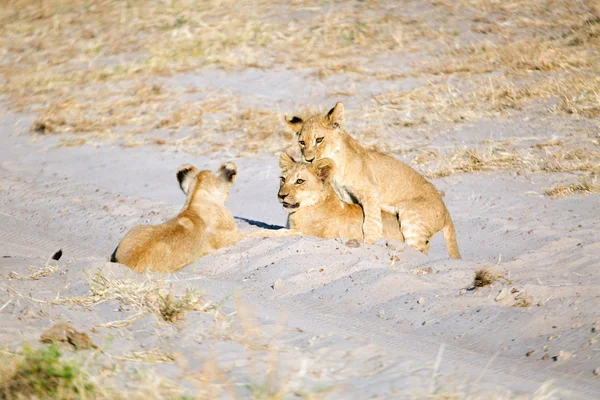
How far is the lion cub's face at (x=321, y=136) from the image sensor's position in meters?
8.36

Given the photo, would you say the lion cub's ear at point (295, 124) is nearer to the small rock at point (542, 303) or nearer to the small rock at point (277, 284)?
the small rock at point (277, 284)

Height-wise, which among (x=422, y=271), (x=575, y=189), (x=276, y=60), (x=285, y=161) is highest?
(x=285, y=161)

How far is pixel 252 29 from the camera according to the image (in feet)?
55.9

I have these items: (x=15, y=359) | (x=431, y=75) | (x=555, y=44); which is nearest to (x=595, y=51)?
(x=555, y=44)

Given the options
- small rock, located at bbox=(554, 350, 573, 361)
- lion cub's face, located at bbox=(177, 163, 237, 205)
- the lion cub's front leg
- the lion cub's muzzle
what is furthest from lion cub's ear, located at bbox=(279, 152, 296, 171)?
small rock, located at bbox=(554, 350, 573, 361)

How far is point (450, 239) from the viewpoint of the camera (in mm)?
8117

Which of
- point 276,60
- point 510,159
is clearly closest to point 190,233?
point 510,159

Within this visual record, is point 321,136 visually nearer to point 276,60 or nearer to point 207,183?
point 207,183

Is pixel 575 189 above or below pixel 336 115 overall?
below

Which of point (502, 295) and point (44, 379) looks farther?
point (502, 295)

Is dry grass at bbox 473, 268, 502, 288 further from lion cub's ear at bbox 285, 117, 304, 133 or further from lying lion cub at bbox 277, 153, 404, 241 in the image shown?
lion cub's ear at bbox 285, 117, 304, 133

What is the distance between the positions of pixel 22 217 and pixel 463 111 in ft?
19.0

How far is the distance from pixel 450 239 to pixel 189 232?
2.30m

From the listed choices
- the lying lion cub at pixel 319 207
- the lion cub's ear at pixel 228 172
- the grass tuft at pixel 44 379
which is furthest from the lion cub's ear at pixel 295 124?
the grass tuft at pixel 44 379
